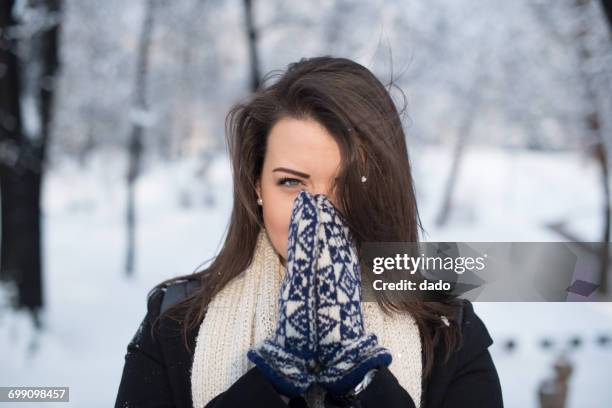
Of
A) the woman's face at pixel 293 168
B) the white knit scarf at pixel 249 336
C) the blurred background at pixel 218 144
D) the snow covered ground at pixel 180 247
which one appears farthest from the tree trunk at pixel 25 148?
the woman's face at pixel 293 168

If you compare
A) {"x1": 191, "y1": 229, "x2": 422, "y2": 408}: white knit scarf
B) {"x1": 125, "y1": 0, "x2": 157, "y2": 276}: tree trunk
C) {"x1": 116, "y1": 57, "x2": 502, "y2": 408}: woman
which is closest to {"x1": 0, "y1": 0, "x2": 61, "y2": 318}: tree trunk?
{"x1": 125, "y1": 0, "x2": 157, "y2": 276}: tree trunk

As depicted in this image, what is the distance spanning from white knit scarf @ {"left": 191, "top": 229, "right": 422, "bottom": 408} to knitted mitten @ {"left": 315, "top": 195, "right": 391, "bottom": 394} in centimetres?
19

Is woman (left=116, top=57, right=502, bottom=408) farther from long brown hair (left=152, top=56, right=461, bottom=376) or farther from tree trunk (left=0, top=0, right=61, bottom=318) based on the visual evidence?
tree trunk (left=0, top=0, right=61, bottom=318)

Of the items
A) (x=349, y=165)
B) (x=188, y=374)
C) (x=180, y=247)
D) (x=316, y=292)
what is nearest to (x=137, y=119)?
(x=180, y=247)

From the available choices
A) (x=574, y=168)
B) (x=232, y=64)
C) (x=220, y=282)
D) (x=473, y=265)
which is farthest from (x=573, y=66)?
(x=220, y=282)

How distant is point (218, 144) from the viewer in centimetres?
1047

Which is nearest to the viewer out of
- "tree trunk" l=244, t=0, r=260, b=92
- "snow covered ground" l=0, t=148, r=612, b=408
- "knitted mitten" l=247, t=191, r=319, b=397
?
"knitted mitten" l=247, t=191, r=319, b=397

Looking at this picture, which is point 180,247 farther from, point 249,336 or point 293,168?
point 293,168

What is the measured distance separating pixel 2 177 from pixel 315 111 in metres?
3.76

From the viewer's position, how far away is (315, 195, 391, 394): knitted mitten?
1.12 meters

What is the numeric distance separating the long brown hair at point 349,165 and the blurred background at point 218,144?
0.18 metres

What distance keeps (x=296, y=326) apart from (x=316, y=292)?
0.10 meters

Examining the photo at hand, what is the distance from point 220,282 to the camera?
59.5 inches

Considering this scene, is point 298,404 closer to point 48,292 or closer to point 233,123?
point 233,123
